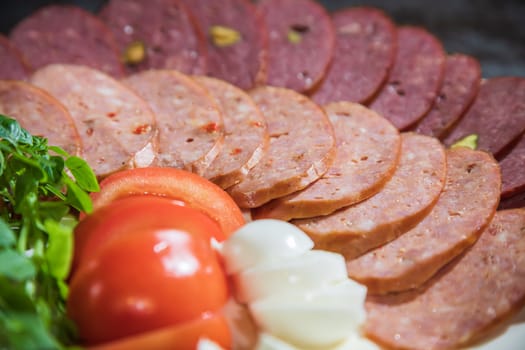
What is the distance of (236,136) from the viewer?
3.54 m

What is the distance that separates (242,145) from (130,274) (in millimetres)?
1248

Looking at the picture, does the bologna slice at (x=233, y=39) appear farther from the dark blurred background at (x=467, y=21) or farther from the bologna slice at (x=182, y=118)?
the dark blurred background at (x=467, y=21)

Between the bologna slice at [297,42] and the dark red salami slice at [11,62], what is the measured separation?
1.68 meters

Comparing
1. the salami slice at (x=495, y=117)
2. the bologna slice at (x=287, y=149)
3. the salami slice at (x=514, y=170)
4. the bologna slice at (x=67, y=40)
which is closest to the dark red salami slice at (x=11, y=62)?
the bologna slice at (x=67, y=40)

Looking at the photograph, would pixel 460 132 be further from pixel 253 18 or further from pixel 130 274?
pixel 130 274

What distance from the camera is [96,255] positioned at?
8.13ft

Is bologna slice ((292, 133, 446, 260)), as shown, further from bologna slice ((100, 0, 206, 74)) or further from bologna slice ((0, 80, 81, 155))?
bologna slice ((100, 0, 206, 74))

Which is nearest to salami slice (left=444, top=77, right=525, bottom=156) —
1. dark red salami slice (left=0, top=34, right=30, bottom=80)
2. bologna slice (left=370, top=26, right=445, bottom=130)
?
bologna slice (left=370, top=26, right=445, bottom=130)

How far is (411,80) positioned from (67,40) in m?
2.38

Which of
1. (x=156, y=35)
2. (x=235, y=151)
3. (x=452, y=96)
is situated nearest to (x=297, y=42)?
(x=156, y=35)

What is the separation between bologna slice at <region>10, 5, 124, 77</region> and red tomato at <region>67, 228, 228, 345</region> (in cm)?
218

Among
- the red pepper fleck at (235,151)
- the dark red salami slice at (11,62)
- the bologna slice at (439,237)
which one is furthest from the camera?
the dark red salami slice at (11,62)

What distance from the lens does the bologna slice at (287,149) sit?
3.24 m

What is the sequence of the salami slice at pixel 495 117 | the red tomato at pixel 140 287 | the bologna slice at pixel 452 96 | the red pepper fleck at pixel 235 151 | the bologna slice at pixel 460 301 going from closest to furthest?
the red tomato at pixel 140 287 < the bologna slice at pixel 460 301 < the red pepper fleck at pixel 235 151 < the salami slice at pixel 495 117 < the bologna slice at pixel 452 96
